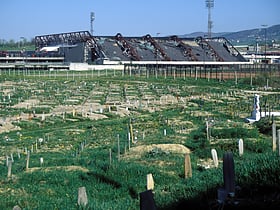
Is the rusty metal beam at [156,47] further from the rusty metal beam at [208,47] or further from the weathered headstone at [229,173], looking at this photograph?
the weathered headstone at [229,173]

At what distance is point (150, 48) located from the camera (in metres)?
94.4

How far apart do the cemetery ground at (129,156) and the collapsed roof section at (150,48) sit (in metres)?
52.9

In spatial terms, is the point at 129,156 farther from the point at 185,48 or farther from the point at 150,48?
the point at 185,48

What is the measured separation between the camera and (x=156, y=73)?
7006cm

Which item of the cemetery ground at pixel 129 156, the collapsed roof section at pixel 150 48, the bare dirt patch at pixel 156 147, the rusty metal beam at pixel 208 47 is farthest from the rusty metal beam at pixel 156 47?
the bare dirt patch at pixel 156 147

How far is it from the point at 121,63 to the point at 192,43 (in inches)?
741

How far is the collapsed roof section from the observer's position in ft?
296

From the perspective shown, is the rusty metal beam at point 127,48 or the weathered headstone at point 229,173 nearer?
the weathered headstone at point 229,173

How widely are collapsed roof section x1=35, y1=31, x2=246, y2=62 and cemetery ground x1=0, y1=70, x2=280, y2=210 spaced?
174 feet

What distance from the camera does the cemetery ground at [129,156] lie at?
721cm

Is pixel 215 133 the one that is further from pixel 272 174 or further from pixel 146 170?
pixel 272 174

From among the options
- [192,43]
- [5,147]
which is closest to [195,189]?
[5,147]

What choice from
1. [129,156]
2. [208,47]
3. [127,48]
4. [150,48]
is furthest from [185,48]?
[129,156]

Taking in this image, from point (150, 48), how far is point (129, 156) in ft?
266
